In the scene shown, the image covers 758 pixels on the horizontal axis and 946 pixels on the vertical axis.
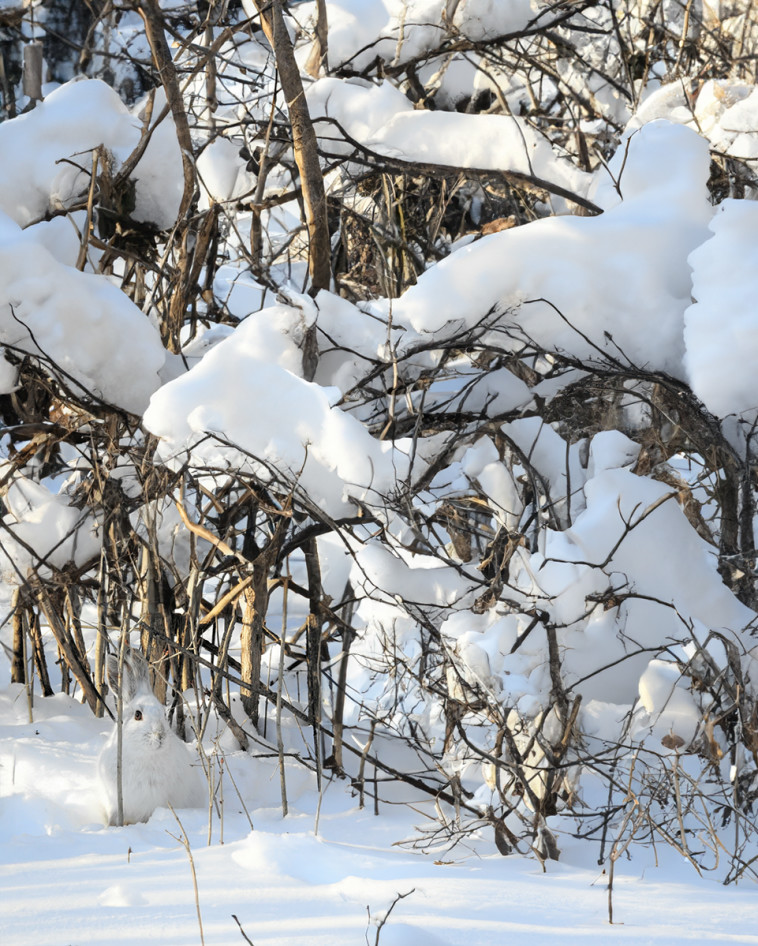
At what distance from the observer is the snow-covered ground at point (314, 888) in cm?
188

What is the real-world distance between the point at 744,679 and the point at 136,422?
75.4 inches

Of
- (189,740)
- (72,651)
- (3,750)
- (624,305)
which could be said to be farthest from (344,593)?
(624,305)

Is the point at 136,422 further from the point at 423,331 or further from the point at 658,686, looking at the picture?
the point at 658,686

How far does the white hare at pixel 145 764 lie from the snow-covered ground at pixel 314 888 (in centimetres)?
7

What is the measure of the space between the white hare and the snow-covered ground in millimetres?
70

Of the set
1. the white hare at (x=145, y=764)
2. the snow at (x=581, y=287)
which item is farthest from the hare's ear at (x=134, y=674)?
the snow at (x=581, y=287)

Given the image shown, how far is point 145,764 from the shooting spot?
2.83 m

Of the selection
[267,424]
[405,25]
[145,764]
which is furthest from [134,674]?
[405,25]

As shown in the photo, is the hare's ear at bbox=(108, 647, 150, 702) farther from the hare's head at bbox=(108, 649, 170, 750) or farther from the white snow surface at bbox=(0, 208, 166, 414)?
the white snow surface at bbox=(0, 208, 166, 414)

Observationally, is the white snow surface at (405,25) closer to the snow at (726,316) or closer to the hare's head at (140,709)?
the snow at (726,316)

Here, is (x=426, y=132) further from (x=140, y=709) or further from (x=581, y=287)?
(x=140, y=709)

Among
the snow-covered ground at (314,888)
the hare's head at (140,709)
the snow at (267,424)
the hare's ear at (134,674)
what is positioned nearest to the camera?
the snow-covered ground at (314,888)

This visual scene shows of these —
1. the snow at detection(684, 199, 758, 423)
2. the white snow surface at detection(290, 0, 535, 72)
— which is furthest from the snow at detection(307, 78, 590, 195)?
the snow at detection(684, 199, 758, 423)

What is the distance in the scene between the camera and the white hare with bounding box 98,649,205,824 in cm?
281
